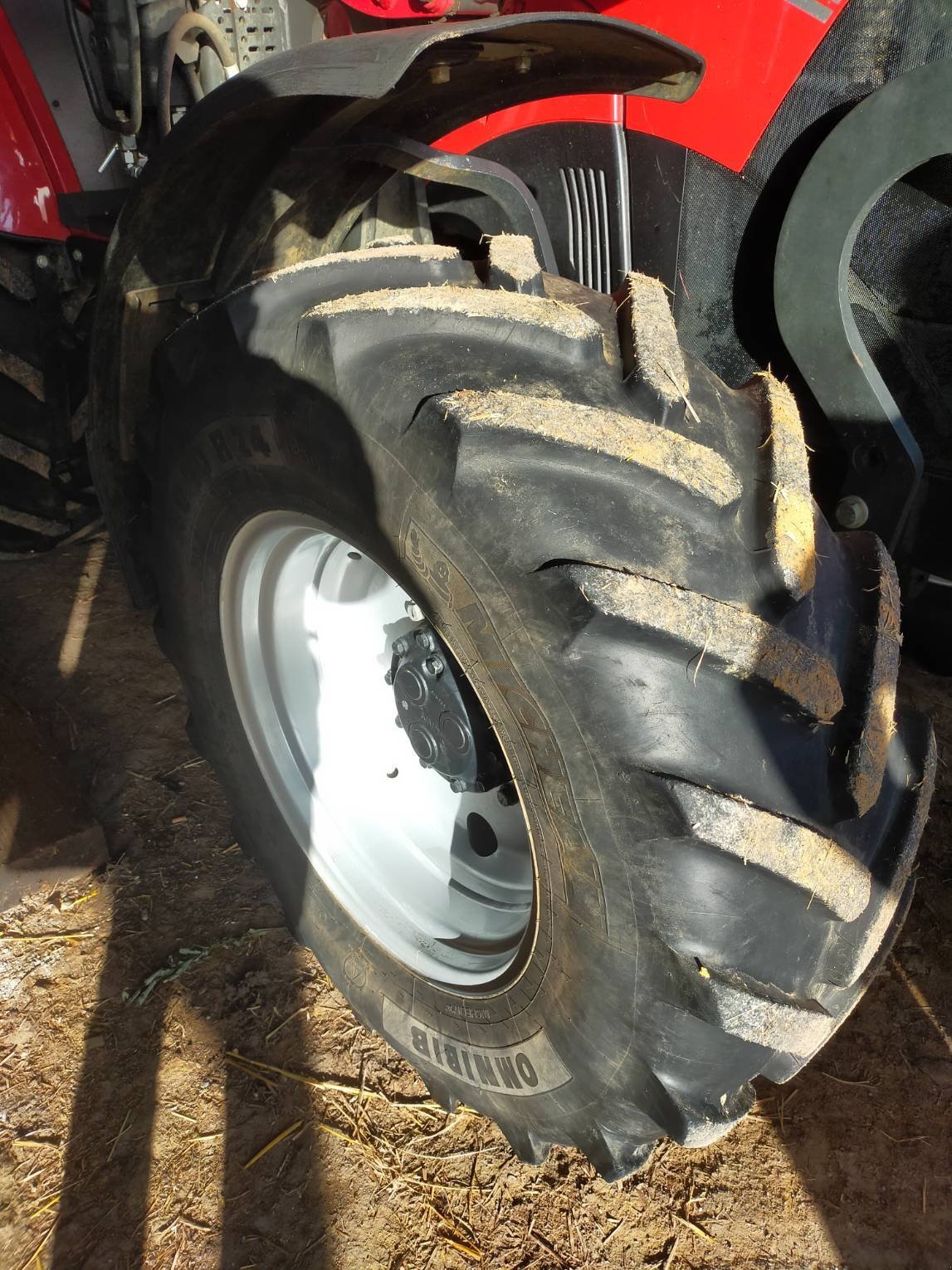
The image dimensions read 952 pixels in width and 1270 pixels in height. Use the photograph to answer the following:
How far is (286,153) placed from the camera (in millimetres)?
1434

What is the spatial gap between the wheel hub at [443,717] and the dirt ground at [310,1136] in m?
0.66

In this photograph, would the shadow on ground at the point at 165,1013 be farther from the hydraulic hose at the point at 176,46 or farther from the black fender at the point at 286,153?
the hydraulic hose at the point at 176,46

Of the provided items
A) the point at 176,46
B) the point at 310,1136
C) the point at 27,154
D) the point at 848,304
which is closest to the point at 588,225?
the point at 848,304

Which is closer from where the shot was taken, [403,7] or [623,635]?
[623,635]

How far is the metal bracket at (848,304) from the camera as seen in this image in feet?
3.98

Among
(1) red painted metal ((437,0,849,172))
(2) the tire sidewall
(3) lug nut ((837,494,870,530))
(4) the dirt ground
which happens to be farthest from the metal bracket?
(4) the dirt ground

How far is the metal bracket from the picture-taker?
1.21 metres

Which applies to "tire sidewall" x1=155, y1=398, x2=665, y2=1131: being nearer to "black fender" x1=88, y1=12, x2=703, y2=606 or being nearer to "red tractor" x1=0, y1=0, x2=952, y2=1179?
"red tractor" x1=0, y1=0, x2=952, y2=1179

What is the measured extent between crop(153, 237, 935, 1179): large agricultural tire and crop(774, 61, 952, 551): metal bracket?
171 millimetres

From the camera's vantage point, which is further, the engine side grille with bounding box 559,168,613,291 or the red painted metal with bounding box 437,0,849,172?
the engine side grille with bounding box 559,168,613,291

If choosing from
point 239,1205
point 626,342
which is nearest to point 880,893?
point 626,342

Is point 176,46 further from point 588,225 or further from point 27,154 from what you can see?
point 588,225

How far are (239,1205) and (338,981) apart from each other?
1.28 feet

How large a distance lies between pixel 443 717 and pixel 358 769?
16.9 inches
